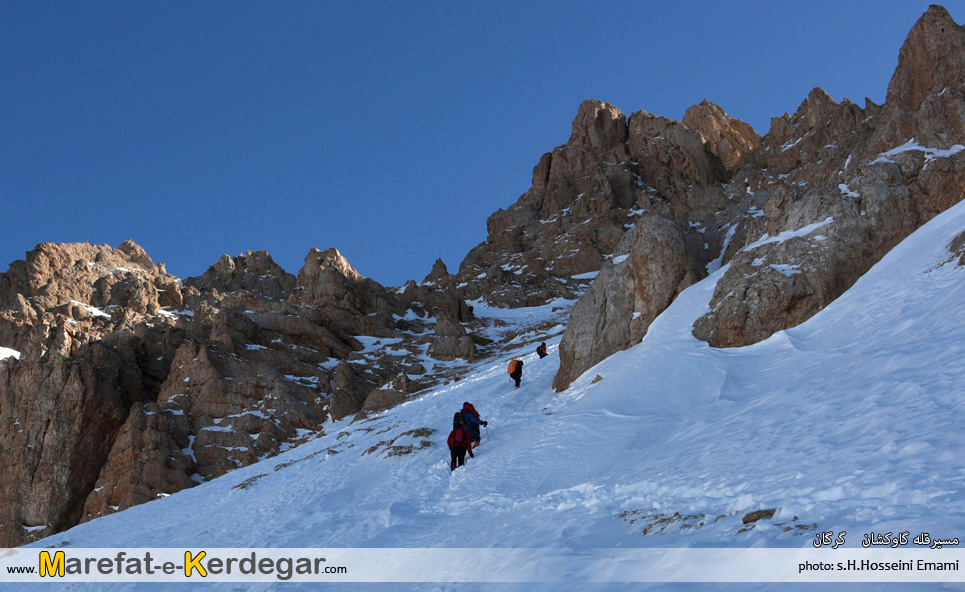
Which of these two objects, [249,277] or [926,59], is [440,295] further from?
[926,59]

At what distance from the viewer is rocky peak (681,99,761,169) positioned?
16000cm

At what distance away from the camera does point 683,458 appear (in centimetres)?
1200

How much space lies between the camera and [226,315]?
7531 centimetres

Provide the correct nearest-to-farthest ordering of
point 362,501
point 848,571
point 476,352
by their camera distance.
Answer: point 848,571
point 362,501
point 476,352

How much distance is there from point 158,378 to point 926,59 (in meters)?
83.4

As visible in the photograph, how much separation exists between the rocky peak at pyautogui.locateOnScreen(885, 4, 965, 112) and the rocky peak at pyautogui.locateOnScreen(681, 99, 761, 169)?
9906cm

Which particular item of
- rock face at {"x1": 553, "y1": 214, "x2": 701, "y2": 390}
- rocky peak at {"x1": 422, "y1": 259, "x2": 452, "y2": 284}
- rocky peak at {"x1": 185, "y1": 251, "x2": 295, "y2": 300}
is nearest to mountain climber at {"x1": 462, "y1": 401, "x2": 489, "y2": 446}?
rock face at {"x1": 553, "y1": 214, "x2": 701, "y2": 390}

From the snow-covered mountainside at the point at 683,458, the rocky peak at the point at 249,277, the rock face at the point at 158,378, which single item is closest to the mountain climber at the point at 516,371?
the snow-covered mountainside at the point at 683,458

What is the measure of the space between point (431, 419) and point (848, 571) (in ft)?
72.6

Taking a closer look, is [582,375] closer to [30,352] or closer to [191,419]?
[191,419]

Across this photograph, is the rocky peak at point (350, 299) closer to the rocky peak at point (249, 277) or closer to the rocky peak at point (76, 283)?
the rocky peak at point (76, 283)

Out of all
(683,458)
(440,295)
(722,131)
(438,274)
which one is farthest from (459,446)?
(722,131)

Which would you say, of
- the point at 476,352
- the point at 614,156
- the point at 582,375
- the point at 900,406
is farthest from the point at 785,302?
the point at 614,156

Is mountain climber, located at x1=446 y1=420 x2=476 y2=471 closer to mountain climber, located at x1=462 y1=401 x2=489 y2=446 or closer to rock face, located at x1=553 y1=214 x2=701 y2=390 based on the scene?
mountain climber, located at x1=462 y1=401 x2=489 y2=446
